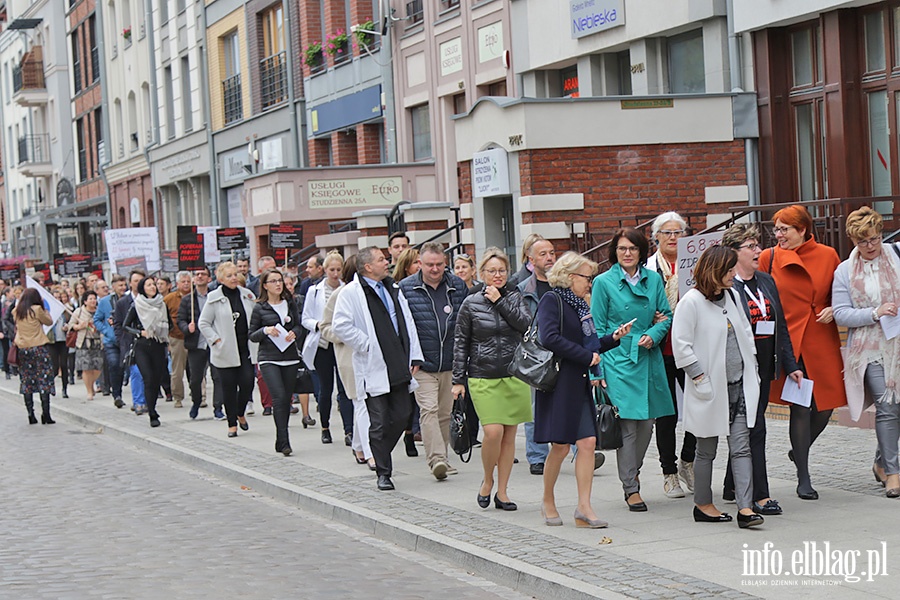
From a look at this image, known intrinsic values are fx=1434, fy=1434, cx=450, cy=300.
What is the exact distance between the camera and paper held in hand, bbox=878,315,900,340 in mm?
9539

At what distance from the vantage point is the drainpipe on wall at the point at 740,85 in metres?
18.4

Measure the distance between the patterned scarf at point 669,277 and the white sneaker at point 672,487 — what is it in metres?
1.24

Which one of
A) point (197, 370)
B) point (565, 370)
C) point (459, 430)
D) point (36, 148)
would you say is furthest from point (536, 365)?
point (36, 148)

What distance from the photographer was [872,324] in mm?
9570

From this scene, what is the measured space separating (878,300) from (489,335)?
2.65m

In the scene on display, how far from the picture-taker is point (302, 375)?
15.8m

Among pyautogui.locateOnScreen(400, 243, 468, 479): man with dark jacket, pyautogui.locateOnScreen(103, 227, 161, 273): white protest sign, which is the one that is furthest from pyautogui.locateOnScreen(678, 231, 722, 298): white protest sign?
pyautogui.locateOnScreen(103, 227, 161, 273): white protest sign

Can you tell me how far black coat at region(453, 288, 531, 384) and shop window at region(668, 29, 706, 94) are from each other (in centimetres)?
985

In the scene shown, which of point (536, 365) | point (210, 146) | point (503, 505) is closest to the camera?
point (536, 365)

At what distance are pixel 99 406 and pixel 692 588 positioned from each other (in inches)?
633

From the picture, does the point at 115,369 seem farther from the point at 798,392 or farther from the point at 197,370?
the point at 798,392

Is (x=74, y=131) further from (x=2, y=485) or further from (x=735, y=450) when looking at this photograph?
(x=735, y=450)

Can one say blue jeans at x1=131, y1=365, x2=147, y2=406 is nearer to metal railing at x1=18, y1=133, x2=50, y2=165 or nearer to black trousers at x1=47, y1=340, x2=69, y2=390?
black trousers at x1=47, y1=340, x2=69, y2=390

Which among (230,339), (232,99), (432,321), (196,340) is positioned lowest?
(196,340)
